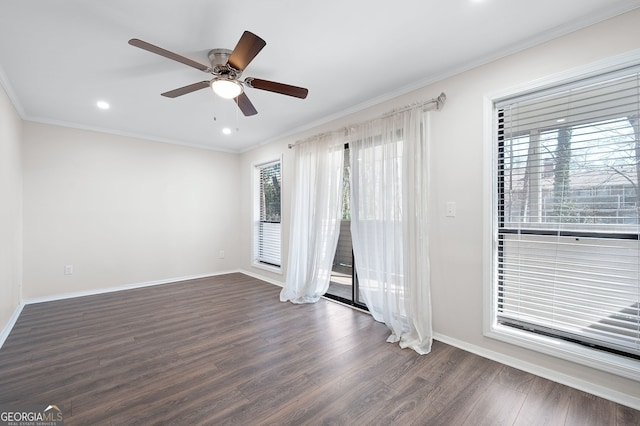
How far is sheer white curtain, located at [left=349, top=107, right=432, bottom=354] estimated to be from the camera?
2641mm

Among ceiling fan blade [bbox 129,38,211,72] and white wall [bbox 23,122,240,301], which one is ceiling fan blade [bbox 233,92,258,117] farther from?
white wall [bbox 23,122,240,301]

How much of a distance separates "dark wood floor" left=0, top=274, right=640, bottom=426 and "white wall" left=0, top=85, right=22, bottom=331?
371mm

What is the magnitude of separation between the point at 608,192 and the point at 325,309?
9.41 ft

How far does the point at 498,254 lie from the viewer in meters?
2.38

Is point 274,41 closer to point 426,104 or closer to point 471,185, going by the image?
point 426,104

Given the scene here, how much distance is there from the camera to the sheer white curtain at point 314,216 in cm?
359

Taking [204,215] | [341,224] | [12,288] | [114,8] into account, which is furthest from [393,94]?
[12,288]

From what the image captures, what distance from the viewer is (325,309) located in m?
3.53

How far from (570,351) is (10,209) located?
541 cm

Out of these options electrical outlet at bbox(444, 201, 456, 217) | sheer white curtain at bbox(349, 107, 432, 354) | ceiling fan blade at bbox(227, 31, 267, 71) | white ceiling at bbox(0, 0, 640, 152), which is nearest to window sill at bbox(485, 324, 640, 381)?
sheer white curtain at bbox(349, 107, 432, 354)

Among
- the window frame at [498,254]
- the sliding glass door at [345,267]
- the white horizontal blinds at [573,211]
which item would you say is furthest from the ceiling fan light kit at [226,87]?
the white horizontal blinds at [573,211]

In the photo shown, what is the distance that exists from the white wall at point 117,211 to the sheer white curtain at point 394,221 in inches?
132

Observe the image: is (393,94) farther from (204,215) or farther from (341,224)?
(204,215)

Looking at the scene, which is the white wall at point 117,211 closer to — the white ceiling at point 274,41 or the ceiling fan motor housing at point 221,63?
the white ceiling at point 274,41
